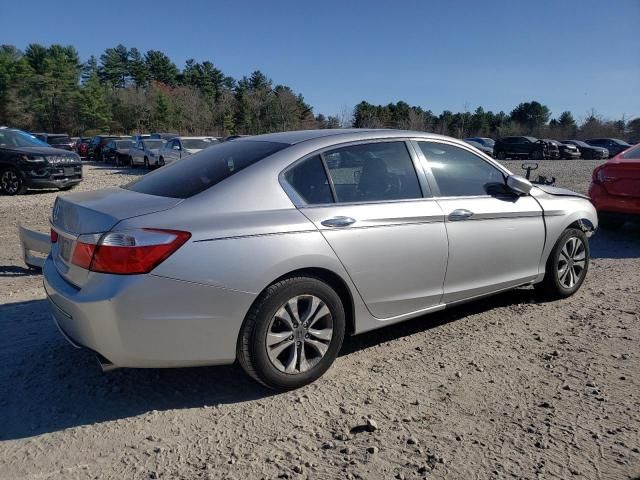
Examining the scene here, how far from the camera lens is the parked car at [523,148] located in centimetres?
3759

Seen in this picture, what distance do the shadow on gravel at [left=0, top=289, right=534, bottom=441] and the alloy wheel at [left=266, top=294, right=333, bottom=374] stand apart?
0.84 ft

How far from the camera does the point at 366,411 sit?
3.08 m

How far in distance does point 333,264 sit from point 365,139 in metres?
1.08

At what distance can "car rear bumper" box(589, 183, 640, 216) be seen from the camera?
25.0 feet

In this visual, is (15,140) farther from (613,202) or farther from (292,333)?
(613,202)

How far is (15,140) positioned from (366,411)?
1329 centimetres

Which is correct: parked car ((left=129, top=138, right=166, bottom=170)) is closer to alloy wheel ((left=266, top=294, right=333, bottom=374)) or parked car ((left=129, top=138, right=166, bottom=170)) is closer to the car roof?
the car roof

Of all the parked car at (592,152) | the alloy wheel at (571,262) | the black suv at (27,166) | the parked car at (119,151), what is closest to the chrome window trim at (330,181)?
the alloy wheel at (571,262)

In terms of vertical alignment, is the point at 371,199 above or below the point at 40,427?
above

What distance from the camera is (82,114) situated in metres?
70.9

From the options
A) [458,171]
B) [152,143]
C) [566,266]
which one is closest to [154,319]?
[458,171]

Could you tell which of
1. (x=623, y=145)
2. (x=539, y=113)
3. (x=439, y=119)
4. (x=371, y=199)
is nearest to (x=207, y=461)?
(x=371, y=199)

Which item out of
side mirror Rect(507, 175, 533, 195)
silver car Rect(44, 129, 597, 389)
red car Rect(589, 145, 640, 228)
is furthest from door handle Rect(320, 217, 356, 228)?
red car Rect(589, 145, 640, 228)

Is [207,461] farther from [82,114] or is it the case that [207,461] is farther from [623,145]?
[82,114]
